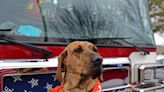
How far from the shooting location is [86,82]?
2447mm

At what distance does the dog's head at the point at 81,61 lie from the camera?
2.30 m

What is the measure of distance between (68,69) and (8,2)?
695mm

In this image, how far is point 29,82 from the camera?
2.51 m

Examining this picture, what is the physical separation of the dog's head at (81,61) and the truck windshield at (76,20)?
0.38m

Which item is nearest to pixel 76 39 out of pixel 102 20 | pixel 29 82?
pixel 102 20

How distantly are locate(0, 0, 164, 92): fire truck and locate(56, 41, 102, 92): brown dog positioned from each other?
0.21 m

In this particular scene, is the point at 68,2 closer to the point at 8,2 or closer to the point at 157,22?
the point at 8,2

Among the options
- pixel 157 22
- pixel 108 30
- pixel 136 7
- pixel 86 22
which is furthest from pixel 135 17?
pixel 157 22

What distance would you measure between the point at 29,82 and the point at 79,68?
0.39 m

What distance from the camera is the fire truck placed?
2.50 meters

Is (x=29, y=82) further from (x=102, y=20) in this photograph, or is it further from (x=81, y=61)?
(x=102, y=20)

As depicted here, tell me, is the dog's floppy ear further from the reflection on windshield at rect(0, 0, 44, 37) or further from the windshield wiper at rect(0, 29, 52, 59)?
the reflection on windshield at rect(0, 0, 44, 37)

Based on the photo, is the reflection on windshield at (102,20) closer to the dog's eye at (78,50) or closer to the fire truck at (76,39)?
the fire truck at (76,39)

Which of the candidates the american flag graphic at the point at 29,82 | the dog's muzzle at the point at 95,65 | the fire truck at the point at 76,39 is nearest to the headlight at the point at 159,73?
the fire truck at the point at 76,39
